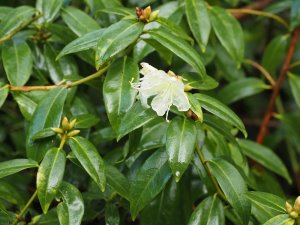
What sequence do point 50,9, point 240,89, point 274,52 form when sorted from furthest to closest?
point 274,52 → point 240,89 → point 50,9

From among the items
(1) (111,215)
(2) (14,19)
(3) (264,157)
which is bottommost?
(3) (264,157)

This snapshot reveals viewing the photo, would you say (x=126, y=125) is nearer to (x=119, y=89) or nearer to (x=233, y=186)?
(x=119, y=89)

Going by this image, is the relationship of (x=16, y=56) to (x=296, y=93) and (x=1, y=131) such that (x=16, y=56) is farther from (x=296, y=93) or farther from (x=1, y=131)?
(x=296, y=93)

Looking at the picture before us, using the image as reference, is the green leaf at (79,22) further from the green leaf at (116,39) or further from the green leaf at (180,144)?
the green leaf at (180,144)

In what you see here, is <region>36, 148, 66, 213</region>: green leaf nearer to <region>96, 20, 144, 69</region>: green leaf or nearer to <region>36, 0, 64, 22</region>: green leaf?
<region>96, 20, 144, 69</region>: green leaf

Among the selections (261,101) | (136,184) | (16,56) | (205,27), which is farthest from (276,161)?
(261,101)

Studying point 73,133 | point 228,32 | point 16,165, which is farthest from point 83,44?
point 228,32

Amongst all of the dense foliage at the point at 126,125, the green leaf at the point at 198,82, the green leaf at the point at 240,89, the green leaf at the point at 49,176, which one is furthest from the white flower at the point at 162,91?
the green leaf at the point at 240,89
